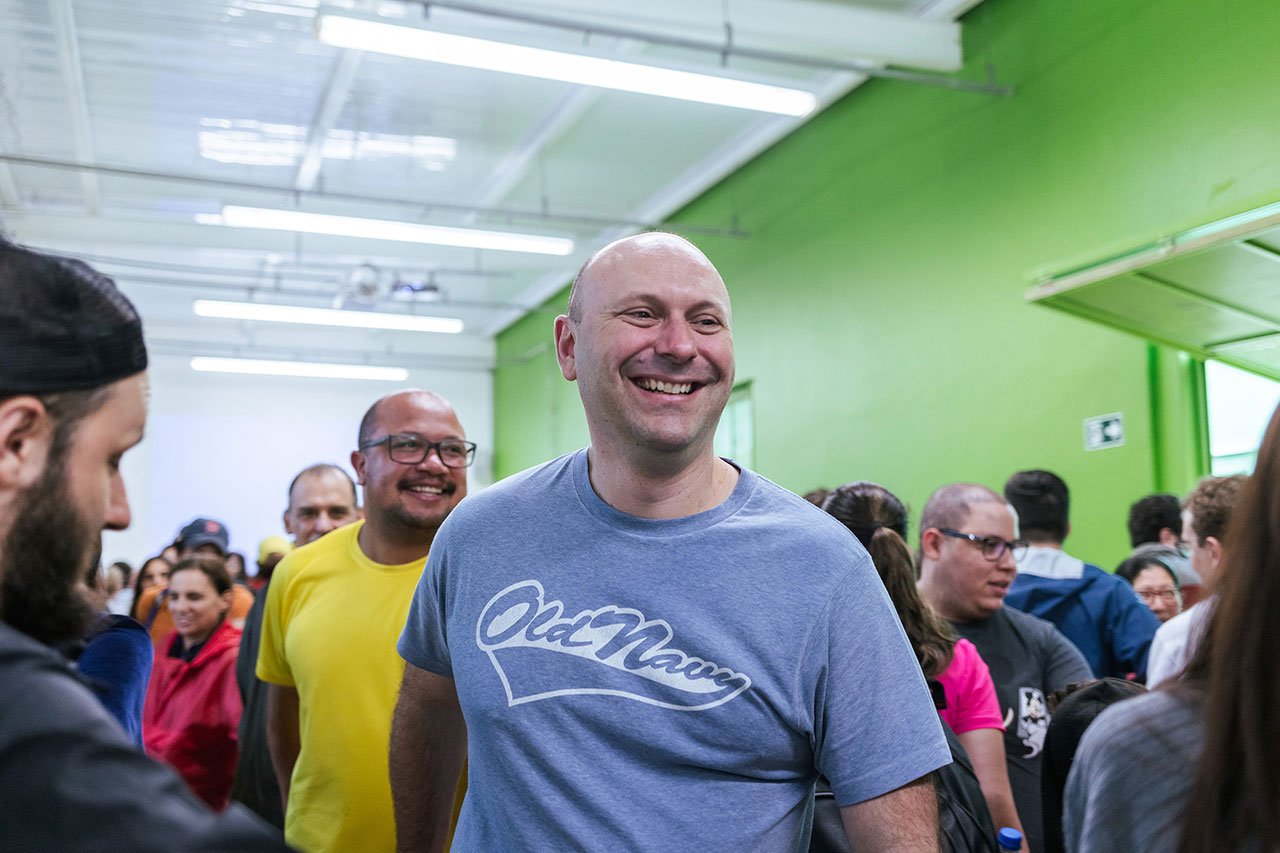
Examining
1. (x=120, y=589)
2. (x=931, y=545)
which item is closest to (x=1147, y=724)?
(x=931, y=545)

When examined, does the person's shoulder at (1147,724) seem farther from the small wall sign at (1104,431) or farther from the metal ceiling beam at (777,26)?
the metal ceiling beam at (777,26)

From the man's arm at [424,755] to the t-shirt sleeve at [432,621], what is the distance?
3cm

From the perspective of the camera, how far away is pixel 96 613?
108 centimetres

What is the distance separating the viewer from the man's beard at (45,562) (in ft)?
3.16

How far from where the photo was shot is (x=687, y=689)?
1.64m

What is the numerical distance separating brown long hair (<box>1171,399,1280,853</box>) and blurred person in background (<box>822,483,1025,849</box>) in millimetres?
1562

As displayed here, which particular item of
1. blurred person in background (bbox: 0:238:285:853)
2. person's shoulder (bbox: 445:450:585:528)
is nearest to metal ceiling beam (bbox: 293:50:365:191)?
person's shoulder (bbox: 445:450:585:528)

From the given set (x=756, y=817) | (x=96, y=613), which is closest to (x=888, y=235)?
(x=756, y=817)

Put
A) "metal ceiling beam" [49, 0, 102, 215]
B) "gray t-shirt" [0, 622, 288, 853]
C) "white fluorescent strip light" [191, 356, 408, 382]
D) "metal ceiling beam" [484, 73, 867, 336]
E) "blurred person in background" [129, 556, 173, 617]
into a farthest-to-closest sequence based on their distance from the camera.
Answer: "white fluorescent strip light" [191, 356, 408, 382]
"metal ceiling beam" [484, 73, 867, 336]
"metal ceiling beam" [49, 0, 102, 215]
"blurred person in background" [129, 556, 173, 617]
"gray t-shirt" [0, 622, 288, 853]

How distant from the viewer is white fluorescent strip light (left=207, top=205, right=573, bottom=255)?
903 cm

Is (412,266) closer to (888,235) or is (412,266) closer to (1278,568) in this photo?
(888,235)

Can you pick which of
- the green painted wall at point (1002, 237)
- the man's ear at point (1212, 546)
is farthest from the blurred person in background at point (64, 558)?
the green painted wall at point (1002, 237)

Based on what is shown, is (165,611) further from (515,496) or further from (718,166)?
(718,166)

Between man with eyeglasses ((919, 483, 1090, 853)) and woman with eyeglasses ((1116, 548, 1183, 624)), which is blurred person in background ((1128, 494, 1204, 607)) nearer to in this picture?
woman with eyeglasses ((1116, 548, 1183, 624))
